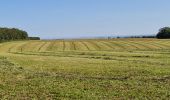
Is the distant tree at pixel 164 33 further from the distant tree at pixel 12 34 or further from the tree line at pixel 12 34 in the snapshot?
the distant tree at pixel 12 34

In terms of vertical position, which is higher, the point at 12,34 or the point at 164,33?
the point at 164,33

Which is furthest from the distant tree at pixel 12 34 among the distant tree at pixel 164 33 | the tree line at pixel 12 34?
the distant tree at pixel 164 33

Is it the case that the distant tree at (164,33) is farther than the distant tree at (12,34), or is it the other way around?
the distant tree at (12,34)

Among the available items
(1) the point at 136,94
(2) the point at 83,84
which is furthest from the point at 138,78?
(1) the point at 136,94

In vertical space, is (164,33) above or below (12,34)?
above

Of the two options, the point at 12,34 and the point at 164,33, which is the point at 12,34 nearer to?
the point at 12,34

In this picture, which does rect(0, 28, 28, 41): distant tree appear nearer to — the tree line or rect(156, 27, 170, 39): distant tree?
the tree line

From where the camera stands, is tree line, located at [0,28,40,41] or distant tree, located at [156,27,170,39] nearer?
distant tree, located at [156,27,170,39]

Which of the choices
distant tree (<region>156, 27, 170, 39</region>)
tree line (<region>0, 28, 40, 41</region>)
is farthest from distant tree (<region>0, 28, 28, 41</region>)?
distant tree (<region>156, 27, 170, 39</region>)

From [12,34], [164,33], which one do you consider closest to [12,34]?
[12,34]

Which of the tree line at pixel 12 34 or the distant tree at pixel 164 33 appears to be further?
the tree line at pixel 12 34

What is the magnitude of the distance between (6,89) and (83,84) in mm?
3905

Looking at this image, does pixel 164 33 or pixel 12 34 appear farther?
pixel 12 34

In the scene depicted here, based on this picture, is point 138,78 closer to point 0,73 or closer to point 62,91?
point 62,91
